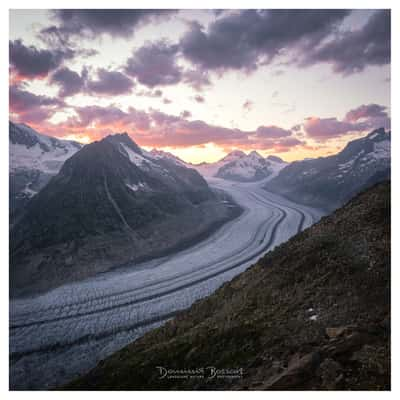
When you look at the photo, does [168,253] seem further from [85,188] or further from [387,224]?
[387,224]

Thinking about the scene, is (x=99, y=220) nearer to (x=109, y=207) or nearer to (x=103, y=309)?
(x=109, y=207)

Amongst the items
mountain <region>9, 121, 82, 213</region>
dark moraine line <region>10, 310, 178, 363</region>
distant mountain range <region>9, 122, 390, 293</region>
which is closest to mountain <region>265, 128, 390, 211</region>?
distant mountain range <region>9, 122, 390, 293</region>

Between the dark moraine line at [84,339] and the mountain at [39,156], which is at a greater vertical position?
the mountain at [39,156]

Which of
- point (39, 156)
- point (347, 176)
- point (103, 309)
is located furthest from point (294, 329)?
point (39, 156)

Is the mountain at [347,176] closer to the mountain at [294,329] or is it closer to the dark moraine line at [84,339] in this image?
the mountain at [294,329]

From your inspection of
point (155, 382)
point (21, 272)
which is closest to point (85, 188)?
point (21, 272)

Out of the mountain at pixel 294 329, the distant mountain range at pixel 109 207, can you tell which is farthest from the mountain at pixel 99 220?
the mountain at pixel 294 329
